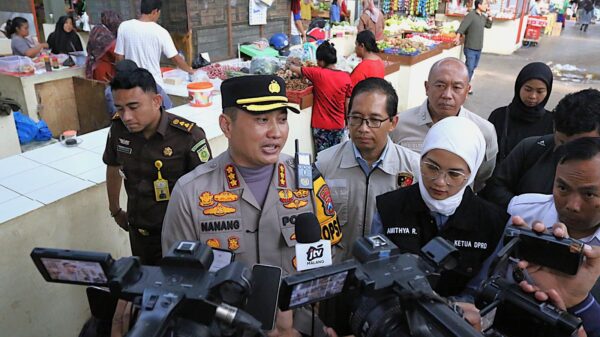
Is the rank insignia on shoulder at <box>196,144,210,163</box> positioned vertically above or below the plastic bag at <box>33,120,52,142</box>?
above

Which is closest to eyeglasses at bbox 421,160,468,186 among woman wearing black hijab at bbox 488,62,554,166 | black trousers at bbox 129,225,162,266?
black trousers at bbox 129,225,162,266

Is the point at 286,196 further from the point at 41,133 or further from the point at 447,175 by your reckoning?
the point at 41,133

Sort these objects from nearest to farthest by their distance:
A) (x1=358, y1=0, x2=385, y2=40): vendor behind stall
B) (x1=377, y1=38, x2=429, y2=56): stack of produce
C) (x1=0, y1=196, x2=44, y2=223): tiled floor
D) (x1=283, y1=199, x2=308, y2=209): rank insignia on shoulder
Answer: (x1=283, y1=199, x2=308, y2=209): rank insignia on shoulder → (x1=0, y1=196, x2=44, y2=223): tiled floor → (x1=377, y1=38, x2=429, y2=56): stack of produce → (x1=358, y1=0, x2=385, y2=40): vendor behind stall

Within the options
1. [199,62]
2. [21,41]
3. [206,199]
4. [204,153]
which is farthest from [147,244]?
[21,41]

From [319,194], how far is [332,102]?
3.10 metres

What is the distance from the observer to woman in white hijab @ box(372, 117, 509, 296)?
1703mm

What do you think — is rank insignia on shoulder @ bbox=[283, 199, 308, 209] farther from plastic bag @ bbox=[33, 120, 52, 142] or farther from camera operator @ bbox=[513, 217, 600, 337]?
plastic bag @ bbox=[33, 120, 52, 142]

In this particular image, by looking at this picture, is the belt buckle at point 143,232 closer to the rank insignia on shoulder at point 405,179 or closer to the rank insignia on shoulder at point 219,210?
the rank insignia on shoulder at point 219,210

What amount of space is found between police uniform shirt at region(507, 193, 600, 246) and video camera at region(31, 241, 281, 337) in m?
1.07

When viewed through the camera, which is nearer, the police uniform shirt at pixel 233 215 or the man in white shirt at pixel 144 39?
the police uniform shirt at pixel 233 215

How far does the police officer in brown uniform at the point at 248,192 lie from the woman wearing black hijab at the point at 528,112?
2.04 meters

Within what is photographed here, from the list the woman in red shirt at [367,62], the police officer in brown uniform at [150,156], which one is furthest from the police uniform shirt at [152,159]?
the woman in red shirt at [367,62]

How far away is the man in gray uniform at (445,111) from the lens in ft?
9.34

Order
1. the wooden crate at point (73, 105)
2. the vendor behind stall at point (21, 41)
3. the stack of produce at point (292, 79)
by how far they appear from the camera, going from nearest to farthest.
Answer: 1. the stack of produce at point (292, 79)
2. the wooden crate at point (73, 105)
3. the vendor behind stall at point (21, 41)
